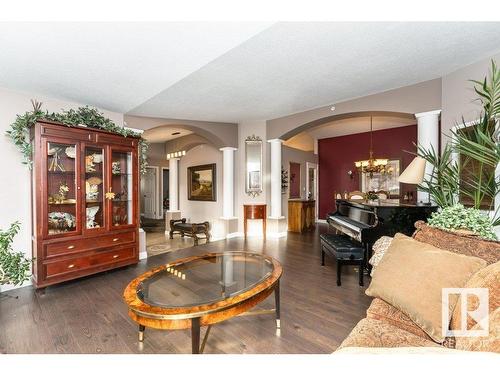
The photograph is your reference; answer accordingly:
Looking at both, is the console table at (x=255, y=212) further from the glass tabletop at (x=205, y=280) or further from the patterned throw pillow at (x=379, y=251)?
the patterned throw pillow at (x=379, y=251)

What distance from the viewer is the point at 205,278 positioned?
79.2 inches

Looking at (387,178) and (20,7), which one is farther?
(387,178)

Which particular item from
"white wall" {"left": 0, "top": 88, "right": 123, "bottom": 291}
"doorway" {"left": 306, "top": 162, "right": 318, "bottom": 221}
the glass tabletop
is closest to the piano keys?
the glass tabletop

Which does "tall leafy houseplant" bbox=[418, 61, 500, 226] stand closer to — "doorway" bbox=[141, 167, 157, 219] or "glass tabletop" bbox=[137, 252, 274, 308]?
"glass tabletop" bbox=[137, 252, 274, 308]

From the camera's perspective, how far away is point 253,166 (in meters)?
5.59

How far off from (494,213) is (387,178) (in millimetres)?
4415

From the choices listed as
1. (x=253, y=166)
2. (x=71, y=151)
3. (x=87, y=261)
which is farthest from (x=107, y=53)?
(x=253, y=166)

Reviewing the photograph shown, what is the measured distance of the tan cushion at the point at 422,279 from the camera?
119 cm

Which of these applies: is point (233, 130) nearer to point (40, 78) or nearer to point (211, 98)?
point (211, 98)

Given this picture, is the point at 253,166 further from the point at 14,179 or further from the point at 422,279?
the point at 422,279

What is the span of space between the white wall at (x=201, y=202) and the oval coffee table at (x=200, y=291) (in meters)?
3.43

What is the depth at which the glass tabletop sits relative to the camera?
1.54 metres

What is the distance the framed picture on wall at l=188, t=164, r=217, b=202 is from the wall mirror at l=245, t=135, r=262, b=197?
1.25 m

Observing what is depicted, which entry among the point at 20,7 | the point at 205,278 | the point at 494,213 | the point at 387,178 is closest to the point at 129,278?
the point at 205,278
